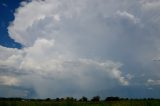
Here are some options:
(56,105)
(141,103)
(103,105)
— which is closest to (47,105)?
(56,105)

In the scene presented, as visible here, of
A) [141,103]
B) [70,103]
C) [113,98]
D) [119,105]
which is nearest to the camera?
[70,103]

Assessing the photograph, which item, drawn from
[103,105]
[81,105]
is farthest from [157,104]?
[81,105]

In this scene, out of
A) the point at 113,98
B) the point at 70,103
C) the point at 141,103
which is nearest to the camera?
the point at 70,103

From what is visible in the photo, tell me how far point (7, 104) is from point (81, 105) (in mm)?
9614

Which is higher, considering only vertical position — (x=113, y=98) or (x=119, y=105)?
(x=113, y=98)

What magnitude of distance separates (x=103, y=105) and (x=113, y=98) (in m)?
57.0

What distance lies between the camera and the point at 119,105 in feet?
130

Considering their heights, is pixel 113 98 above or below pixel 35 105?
above

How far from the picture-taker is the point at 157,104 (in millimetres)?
41500

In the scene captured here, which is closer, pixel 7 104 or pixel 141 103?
pixel 7 104

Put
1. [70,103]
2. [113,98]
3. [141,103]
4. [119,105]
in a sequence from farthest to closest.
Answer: [113,98]
[141,103]
[119,105]
[70,103]

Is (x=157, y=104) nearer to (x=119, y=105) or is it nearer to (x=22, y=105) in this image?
(x=119, y=105)

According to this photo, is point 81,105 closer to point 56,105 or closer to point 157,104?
point 56,105

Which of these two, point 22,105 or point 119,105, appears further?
point 119,105
